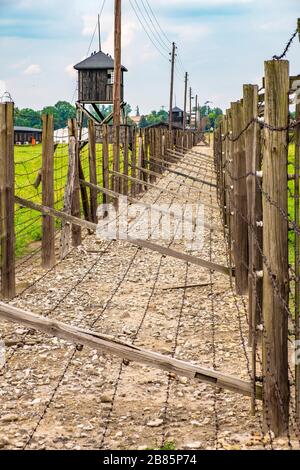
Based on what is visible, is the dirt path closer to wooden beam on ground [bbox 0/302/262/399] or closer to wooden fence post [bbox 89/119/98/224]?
wooden beam on ground [bbox 0/302/262/399]

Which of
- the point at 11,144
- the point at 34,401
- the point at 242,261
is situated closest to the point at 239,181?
the point at 242,261

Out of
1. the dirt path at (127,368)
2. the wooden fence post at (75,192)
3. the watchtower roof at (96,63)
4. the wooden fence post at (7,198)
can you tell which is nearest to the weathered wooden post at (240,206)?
the dirt path at (127,368)

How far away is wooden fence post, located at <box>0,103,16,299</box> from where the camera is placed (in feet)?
30.8

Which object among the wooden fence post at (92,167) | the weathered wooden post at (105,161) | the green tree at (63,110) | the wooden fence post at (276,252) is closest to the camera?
the wooden fence post at (276,252)

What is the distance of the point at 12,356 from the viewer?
7.28 metres

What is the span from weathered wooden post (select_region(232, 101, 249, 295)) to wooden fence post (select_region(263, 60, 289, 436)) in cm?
386

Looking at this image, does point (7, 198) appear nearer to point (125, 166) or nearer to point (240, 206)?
point (240, 206)

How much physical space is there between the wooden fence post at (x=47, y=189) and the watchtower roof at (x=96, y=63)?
140 feet

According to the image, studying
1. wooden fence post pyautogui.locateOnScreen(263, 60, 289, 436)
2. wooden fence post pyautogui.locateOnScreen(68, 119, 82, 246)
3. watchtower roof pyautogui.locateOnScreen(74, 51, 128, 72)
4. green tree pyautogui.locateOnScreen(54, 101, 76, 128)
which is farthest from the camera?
green tree pyautogui.locateOnScreen(54, 101, 76, 128)

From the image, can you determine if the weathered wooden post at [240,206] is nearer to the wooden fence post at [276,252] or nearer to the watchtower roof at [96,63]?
the wooden fence post at [276,252]

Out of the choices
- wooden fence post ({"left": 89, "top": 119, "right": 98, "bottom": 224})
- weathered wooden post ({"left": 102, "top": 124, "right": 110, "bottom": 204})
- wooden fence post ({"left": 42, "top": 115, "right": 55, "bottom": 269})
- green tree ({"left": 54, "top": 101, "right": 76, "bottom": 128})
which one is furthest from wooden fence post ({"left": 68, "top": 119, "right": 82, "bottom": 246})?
green tree ({"left": 54, "top": 101, "right": 76, "bottom": 128})

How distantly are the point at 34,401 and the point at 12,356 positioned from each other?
1265 millimetres

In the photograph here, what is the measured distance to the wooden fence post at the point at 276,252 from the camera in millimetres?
4980
